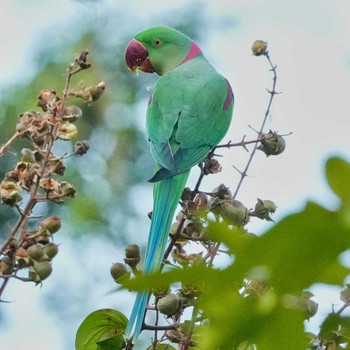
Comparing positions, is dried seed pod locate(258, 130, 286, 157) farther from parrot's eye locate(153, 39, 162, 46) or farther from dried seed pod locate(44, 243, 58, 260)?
parrot's eye locate(153, 39, 162, 46)

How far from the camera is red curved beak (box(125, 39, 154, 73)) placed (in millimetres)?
2127

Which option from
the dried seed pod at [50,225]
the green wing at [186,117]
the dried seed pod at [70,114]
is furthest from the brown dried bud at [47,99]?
the green wing at [186,117]

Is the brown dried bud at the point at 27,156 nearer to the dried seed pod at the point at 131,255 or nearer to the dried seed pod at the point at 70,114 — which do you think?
the dried seed pod at the point at 70,114

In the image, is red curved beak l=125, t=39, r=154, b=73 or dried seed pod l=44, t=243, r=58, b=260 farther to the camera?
red curved beak l=125, t=39, r=154, b=73

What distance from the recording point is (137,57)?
215 centimetres

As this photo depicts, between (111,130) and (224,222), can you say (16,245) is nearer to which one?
(224,222)

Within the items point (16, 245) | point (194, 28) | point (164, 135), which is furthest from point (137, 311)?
point (194, 28)

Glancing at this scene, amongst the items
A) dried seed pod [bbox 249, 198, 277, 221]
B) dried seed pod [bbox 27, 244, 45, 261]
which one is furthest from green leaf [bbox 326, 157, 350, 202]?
dried seed pod [bbox 249, 198, 277, 221]

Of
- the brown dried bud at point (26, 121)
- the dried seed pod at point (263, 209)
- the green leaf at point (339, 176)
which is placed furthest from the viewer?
the dried seed pod at point (263, 209)

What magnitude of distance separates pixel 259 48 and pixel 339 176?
0.95 meters

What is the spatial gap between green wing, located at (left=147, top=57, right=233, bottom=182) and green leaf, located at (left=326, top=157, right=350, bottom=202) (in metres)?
1.20

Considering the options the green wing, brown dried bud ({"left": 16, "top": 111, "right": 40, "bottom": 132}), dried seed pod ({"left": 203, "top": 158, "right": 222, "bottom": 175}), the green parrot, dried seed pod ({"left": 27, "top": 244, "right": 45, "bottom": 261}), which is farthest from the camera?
the green wing

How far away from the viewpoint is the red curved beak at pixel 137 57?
6.98ft

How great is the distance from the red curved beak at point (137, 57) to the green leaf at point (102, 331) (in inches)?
51.9
